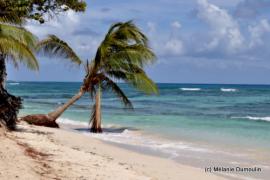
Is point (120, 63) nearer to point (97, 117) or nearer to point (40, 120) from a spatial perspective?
point (97, 117)

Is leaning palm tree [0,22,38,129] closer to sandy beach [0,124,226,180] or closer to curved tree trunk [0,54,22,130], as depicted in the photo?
curved tree trunk [0,54,22,130]

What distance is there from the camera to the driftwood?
15802 mm

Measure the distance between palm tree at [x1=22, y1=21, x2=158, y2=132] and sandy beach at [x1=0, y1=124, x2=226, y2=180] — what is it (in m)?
6.27

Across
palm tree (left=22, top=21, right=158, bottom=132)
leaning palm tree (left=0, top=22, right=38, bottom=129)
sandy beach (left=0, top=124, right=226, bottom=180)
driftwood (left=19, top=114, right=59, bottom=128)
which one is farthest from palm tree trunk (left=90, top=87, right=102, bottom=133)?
sandy beach (left=0, top=124, right=226, bottom=180)

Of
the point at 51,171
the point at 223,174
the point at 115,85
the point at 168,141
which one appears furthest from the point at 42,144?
the point at 115,85

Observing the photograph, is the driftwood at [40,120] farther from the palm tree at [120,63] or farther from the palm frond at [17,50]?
the palm frond at [17,50]

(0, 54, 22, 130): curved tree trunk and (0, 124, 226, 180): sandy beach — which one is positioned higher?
(0, 54, 22, 130): curved tree trunk

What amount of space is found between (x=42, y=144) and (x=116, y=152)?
176cm

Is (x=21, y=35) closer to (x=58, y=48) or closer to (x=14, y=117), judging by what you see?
(x=14, y=117)

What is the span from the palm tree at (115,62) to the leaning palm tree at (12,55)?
4.66 meters

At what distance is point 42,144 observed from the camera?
10172 mm

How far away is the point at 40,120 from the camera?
16.2 m

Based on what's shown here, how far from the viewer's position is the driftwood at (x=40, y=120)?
15802mm

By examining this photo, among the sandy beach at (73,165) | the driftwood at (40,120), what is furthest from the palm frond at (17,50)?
the driftwood at (40,120)
